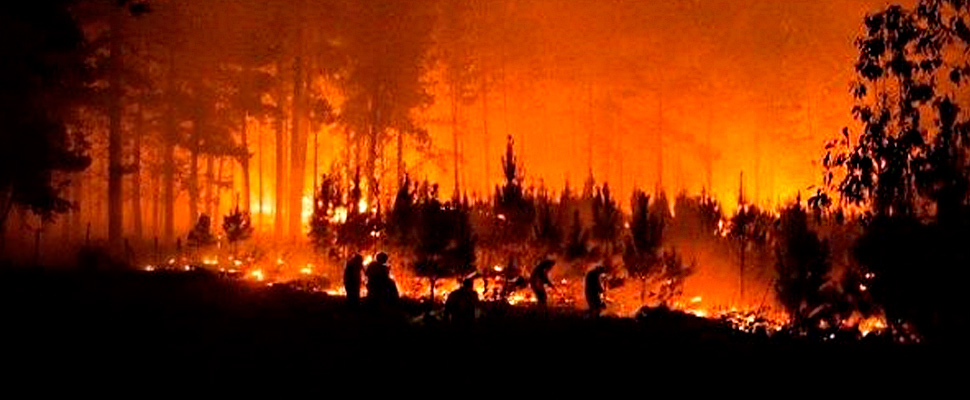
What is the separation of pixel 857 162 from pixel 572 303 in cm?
1248

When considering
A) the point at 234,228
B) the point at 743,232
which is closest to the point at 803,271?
the point at 743,232

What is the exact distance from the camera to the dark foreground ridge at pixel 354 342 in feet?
43.2

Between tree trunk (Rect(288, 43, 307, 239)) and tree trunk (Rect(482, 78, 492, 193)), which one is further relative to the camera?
tree trunk (Rect(482, 78, 492, 193))

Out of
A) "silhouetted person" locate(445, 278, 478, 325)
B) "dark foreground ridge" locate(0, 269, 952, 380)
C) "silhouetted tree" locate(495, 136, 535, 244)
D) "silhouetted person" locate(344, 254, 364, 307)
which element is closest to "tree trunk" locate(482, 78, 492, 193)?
"silhouetted tree" locate(495, 136, 535, 244)

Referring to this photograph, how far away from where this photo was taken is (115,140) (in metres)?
33.7

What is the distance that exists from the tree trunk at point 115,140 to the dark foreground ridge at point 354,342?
12112 mm

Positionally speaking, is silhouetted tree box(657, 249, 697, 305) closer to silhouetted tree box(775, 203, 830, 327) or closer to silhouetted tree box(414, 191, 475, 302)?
silhouetted tree box(775, 203, 830, 327)

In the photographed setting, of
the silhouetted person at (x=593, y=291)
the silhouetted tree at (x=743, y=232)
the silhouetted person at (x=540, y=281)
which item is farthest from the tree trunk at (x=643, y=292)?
the silhouetted person at (x=593, y=291)

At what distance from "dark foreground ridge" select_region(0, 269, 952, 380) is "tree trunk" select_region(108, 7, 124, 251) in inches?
477

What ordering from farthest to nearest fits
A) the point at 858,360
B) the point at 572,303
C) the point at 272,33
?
the point at 272,33 < the point at 572,303 < the point at 858,360

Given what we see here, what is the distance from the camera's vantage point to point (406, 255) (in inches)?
1025

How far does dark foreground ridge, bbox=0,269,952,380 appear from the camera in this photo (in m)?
13.2

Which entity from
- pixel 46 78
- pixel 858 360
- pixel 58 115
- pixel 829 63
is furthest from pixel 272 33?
pixel 829 63

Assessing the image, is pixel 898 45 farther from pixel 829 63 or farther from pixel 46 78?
pixel 829 63
